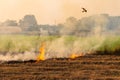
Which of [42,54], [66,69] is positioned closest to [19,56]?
[42,54]

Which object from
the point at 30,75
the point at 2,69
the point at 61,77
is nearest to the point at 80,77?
the point at 61,77

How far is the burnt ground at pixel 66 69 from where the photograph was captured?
47.1m

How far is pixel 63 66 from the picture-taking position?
52.8 meters

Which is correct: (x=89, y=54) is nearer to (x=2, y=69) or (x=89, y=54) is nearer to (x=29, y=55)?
(x=29, y=55)

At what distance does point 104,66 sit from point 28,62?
8899 mm

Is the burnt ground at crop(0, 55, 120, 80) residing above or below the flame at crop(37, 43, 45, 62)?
below

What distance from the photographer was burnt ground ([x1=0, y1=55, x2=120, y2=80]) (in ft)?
155

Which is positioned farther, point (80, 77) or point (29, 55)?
point (29, 55)

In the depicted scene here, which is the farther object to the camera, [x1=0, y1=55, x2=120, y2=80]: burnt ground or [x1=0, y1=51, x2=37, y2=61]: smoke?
[x1=0, y1=51, x2=37, y2=61]: smoke

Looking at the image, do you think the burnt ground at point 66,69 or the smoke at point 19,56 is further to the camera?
the smoke at point 19,56

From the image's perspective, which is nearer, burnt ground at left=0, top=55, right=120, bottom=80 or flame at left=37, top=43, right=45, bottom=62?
burnt ground at left=0, top=55, right=120, bottom=80

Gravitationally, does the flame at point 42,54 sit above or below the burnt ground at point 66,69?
above

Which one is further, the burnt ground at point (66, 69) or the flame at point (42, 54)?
the flame at point (42, 54)

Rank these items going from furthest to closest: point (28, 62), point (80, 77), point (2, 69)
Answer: point (28, 62) < point (2, 69) < point (80, 77)
